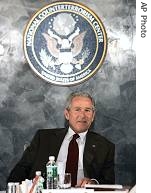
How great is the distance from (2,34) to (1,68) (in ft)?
1.07

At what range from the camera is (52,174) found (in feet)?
10.6

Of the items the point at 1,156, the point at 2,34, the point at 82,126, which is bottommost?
the point at 1,156

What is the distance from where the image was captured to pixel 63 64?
344 centimetres

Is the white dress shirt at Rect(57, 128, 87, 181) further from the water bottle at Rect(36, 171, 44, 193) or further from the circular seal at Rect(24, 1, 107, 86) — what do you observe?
the circular seal at Rect(24, 1, 107, 86)

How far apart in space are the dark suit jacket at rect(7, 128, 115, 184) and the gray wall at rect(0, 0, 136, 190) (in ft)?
0.20

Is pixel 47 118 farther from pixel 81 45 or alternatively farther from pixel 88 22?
pixel 88 22

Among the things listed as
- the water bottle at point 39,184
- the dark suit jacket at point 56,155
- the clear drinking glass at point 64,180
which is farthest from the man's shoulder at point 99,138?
the water bottle at point 39,184

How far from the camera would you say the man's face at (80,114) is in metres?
3.39

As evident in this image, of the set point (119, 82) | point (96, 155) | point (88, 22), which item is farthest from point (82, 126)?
point (88, 22)

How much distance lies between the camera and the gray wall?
11.0 feet

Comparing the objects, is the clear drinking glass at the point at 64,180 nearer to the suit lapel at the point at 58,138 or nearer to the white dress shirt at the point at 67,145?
the white dress shirt at the point at 67,145

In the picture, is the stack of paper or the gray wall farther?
the gray wall

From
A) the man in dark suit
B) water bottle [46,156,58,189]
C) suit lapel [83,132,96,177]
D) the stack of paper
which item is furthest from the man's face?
the stack of paper

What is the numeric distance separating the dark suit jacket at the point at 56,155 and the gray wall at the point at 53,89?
0.20 ft
